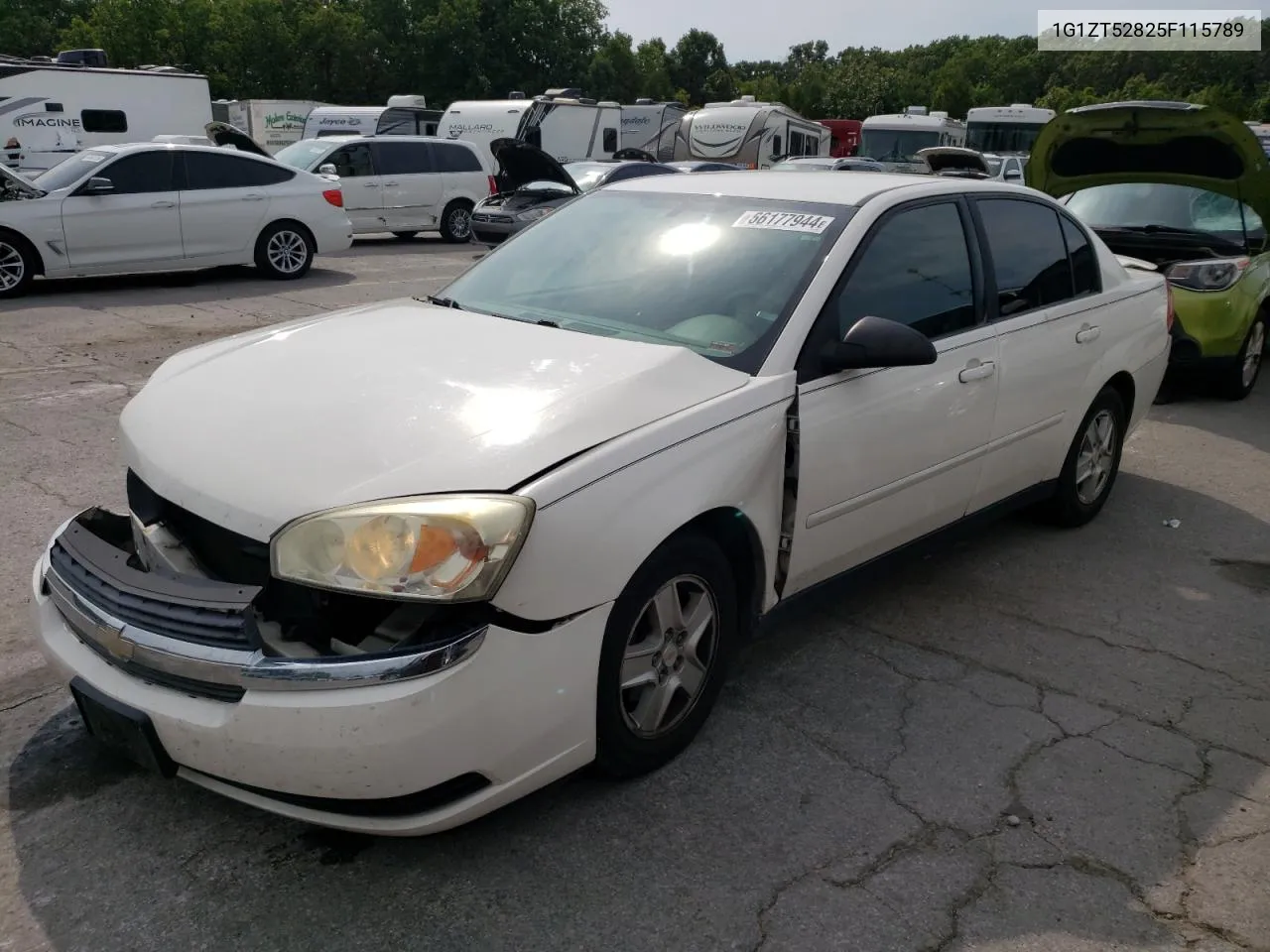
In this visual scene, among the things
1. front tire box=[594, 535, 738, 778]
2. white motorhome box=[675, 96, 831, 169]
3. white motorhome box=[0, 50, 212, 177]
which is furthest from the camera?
white motorhome box=[675, 96, 831, 169]

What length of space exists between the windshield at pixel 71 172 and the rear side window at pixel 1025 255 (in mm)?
10107

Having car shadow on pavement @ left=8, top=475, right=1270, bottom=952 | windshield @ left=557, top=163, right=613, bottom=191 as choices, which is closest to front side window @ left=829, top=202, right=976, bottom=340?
car shadow on pavement @ left=8, top=475, right=1270, bottom=952

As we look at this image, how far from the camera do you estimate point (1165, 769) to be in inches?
128

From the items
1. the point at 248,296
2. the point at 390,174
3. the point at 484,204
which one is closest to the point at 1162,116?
the point at 248,296

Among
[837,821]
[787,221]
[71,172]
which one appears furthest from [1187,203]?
[71,172]

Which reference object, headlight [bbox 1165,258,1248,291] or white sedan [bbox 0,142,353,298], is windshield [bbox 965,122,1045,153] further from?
headlight [bbox 1165,258,1248,291]

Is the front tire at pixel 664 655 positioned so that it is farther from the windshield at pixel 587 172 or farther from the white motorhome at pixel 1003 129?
the white motorhome at pixel 1003 129

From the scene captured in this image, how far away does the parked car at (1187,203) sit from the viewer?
25.2 feet

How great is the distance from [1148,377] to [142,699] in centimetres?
492

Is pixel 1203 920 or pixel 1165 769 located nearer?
pixel 1203 920

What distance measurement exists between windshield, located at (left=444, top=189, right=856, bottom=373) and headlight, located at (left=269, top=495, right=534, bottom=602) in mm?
1136

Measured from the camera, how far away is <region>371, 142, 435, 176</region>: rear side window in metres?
17.3

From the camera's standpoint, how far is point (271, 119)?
103 feet

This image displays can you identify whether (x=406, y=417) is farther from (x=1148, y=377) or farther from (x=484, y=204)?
(x=484, y=204)
